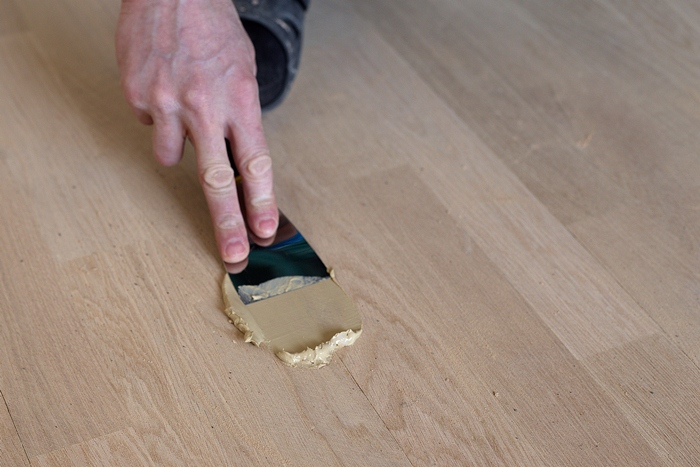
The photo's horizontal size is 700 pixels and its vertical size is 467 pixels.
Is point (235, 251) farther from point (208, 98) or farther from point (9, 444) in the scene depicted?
point (9, 444)

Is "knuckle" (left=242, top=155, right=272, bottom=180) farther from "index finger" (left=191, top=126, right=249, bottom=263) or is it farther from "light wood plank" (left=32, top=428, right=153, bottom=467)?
"light wood plank" (left=32, top=428, right=153, bottom=467)

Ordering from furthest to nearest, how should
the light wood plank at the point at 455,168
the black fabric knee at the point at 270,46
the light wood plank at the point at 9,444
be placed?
the black fabric knee at the point at 270,46 → the light wood plank at the point at 455,168 → the light wood plank at the point at 9,444

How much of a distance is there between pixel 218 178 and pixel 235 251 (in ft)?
0.29

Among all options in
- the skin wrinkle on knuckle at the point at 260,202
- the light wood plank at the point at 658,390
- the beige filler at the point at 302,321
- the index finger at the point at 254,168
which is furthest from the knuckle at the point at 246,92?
the light wood plank at the point at 658,390

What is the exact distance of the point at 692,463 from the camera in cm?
65

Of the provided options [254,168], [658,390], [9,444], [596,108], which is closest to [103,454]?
[9,444]

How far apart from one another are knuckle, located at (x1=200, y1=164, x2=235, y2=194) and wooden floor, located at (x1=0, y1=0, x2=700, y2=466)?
0.25 feet

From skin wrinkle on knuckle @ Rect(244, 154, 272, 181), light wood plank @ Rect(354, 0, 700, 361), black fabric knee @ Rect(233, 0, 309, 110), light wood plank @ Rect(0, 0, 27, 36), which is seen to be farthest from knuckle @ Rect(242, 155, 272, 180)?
light wood plank @ Rect(0, 0, 27, 36)

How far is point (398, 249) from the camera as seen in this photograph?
83cm

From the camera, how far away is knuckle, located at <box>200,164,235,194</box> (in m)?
0.79

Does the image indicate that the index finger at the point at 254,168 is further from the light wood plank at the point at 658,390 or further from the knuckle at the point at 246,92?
the light wood plank at the point at 658,390

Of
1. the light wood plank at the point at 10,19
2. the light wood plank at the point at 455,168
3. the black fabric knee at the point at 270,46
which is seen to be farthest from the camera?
the light wood plank at the point at 10,19

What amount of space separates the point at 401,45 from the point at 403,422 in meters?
0.70

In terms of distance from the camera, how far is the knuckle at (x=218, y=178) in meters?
0.79
